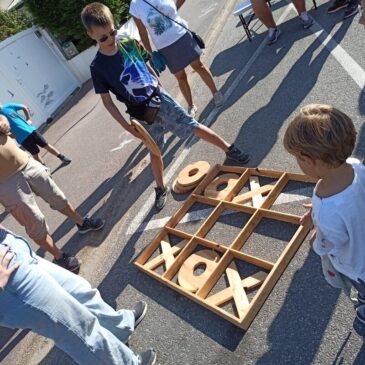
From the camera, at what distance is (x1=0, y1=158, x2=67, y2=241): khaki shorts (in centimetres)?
388

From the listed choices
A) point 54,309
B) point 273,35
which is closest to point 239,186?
point 54,309

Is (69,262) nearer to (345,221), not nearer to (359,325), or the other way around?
(359,325)

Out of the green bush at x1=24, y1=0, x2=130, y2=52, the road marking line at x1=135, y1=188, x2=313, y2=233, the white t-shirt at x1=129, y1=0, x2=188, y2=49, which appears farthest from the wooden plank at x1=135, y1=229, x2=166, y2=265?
the green bush at x1=24, y1=0, x2=130, y2=52

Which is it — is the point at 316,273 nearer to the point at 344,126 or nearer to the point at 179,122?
the point at 344,126

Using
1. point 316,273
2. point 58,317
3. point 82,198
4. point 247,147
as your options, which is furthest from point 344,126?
point 82,198

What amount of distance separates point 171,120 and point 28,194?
1.75 meters

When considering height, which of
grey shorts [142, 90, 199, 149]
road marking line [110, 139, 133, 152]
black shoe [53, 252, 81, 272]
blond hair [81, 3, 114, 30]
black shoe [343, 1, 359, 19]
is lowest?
black shoe [343, 1, 359, 19]

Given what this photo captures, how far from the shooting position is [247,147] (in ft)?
15.9

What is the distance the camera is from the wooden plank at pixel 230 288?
3144 millimetres

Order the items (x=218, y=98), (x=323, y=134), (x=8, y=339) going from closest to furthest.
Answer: (x=323, y=134) → (x=8, y=339) → (x=218, y=98)

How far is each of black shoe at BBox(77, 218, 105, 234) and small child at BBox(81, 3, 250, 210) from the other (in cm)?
119

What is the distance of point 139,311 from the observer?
11.1 feet

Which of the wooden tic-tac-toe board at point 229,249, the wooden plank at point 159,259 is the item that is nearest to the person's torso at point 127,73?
the wooden tic-tac-toe board at point 229,249

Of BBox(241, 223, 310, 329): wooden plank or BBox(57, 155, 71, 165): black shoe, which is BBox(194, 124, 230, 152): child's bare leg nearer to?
BBox(241, 223, 310, 329): wooden plank
